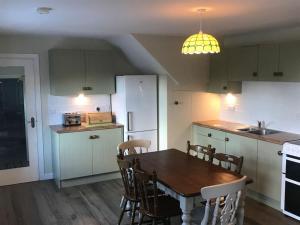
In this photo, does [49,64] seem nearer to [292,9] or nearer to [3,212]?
[3,212]

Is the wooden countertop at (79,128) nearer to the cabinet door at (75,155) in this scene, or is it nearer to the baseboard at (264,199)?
the cabinet door at (75,155)

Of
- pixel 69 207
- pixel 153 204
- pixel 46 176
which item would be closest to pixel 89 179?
pixel 46 176

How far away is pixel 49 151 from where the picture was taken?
548cm

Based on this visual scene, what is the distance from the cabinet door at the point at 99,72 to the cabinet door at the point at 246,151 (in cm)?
217

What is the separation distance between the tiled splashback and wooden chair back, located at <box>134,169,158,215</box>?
2.71 meters

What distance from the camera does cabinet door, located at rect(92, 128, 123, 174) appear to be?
17.1 ft

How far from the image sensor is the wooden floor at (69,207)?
3936 millimetres

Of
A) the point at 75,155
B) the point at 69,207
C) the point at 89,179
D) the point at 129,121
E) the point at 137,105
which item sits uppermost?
the point at 137,105

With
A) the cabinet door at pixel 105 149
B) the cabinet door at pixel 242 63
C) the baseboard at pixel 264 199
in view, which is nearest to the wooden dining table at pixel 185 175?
the baseboard at pixel 264 199

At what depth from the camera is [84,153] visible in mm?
5133

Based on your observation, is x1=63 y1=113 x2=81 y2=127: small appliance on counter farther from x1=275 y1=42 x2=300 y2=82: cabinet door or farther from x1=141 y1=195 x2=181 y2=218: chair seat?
x1=275 y1=42 x2=300 y2=82: cabinet door

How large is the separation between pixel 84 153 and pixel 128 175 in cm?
193

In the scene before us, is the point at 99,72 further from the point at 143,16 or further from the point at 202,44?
the point at 202,44

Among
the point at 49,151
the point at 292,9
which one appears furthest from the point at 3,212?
the point at 292,9
